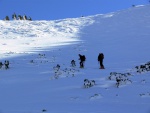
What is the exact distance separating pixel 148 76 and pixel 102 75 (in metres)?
2.40

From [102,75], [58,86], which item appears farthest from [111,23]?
[58,86]

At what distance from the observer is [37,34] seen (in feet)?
157

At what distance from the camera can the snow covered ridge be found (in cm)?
3850

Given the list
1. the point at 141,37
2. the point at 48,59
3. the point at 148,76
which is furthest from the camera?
the point at 141,37

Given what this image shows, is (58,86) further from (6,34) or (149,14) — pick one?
(149,14)

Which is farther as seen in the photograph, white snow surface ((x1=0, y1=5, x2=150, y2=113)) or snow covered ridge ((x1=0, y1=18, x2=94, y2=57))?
snow covered ridge ((x1=0, y1=18, x2=94, y2=57))

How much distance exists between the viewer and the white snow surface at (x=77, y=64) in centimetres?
1227

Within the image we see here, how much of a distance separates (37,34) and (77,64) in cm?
2356

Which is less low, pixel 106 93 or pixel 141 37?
pixel 141 37

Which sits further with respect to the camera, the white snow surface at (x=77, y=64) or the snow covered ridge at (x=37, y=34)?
the snow covered ridge at (x=37, y=34)

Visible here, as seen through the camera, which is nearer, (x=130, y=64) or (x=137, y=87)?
(x=137, y=87)

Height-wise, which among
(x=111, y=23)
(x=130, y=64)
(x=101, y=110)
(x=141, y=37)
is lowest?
(x=101, y=110)

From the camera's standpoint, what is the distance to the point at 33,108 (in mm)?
11695

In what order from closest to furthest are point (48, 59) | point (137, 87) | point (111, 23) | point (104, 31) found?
point (137, 87)
point (48, 59)
point (104, 31)
point (111, 23)
